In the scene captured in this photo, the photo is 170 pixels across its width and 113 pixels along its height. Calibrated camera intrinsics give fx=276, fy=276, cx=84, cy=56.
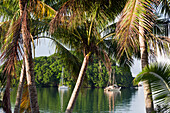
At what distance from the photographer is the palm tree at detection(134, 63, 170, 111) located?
4609 millimetres

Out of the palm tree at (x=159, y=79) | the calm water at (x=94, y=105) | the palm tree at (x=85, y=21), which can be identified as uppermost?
the palm tree at (x=85, y=21)

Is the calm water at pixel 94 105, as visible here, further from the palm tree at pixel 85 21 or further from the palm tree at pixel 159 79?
the palm tree at pixel 159 79

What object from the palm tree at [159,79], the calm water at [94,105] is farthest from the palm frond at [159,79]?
the calm water at [94,105]

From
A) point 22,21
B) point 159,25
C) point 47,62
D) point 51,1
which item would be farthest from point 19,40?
point 47,62

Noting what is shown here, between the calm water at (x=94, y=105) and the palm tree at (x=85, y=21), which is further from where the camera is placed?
the calm water at (x=94, y=105)

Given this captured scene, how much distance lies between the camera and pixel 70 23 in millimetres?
7688

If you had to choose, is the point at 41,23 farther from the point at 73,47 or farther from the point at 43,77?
the point at 43,77

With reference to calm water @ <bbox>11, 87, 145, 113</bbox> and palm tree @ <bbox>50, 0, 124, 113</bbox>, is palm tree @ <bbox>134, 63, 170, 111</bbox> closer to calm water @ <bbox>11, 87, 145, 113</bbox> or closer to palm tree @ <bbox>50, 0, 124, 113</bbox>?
palm tree @ <bbox>50, 0, 124, 113</bbox>

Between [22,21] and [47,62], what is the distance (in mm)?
76780

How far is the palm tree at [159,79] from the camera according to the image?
461 cm

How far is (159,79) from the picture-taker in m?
4.66

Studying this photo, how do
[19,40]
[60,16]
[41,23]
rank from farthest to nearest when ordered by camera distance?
[41,23], [60,16], [19,40]

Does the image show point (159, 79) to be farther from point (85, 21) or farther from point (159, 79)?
point (85, 21)

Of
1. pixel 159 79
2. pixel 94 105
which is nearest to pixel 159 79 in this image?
pixel 159 79
